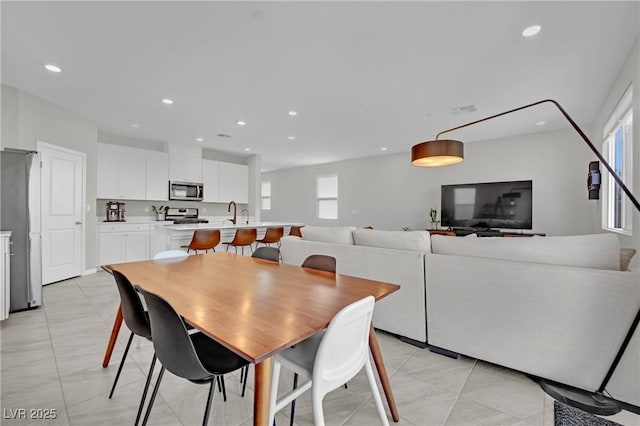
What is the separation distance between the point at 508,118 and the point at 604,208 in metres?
1.88

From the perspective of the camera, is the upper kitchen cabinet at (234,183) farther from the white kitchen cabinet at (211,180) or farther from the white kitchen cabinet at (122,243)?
the white kitchen cabinet at (122,243)

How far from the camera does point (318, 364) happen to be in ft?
3.15

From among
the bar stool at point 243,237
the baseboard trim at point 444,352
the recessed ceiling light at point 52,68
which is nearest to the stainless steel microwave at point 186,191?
the bar stool at point 243,237

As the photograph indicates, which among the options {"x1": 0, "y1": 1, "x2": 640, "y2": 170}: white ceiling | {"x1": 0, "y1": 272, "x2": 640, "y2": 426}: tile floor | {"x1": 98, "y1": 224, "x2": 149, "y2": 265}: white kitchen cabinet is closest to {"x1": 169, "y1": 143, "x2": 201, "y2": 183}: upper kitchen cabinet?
{"x1": 98, "y1": 224, "x2": 149, "y2": 265}: white kitchen cabinet

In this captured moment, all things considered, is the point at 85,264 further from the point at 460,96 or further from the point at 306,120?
the point at 460,96

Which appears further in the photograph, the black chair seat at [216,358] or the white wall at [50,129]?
the white wall at [50,129]

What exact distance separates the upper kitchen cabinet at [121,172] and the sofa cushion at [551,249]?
5714mm

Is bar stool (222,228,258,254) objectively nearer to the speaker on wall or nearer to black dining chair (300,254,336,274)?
black dining chair (300,254,336,274)

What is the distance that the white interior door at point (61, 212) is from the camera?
392 centimetres

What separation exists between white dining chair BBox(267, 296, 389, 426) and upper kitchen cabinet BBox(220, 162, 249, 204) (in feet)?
20.3

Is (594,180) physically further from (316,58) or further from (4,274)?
(4,274)

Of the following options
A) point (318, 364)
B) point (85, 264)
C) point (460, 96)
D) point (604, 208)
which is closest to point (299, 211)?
point (85, 264)

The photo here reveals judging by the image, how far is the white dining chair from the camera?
955 millimetres

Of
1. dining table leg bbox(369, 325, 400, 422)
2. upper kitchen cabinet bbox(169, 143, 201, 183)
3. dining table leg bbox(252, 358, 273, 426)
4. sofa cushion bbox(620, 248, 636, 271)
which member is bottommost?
dining table leg bbox(369, 325, 400, 422)
